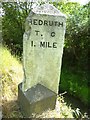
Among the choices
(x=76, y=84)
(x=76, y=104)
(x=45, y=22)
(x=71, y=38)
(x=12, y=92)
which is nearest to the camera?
(x=45, y=22)

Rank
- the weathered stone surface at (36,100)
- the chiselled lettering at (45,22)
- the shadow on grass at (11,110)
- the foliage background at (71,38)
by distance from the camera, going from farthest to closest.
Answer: the foliage background at (71,38) → the shadow on grass at (11,110) → the weathered stone surface at (36,100) → the chiselled lettering at (45,22)

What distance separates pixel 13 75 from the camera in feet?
15.0

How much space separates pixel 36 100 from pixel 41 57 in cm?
56

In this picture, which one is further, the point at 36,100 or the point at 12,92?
the point at 12,92

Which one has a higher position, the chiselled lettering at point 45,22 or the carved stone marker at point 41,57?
the chiselled lettering at point 45,22

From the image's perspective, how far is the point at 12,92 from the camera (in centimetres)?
414

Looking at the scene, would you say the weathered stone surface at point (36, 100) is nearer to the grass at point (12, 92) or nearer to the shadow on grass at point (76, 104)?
the grass at point (12, 92)

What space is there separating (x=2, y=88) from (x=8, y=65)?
72 cm

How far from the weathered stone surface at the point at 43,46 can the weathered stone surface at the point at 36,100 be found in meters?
0.07

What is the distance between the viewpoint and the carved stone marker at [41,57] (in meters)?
3.30

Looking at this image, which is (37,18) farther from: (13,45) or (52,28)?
(13,45)

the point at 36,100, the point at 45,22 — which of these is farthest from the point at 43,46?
the point at 36,100

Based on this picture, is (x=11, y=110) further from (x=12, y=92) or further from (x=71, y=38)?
(x=71, y=38)

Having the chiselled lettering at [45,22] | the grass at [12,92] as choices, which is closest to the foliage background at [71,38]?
the grass at [12,92]
